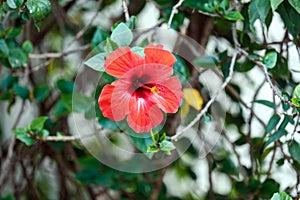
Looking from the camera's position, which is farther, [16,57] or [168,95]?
[16,57]

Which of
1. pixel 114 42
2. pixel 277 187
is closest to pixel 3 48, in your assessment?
pixel 114 42

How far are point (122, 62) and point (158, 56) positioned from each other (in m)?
0.04

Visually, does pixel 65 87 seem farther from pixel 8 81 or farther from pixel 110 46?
pixel 110 46

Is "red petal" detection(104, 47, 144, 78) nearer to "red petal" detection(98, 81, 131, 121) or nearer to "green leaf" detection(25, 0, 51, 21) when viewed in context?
"red petal" detection(98, 81, 131, 121)

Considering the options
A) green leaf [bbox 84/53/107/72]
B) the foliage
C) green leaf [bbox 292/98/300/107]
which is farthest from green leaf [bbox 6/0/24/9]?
green leaf [bbox 292/98/300/107]

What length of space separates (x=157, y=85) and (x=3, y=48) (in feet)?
1.13

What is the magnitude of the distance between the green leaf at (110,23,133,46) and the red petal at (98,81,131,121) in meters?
0.05

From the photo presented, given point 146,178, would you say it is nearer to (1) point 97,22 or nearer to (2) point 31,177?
(2) point 31,177

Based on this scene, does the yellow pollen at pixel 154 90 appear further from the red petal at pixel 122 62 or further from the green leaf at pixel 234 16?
the green leaf at pixel 234 16

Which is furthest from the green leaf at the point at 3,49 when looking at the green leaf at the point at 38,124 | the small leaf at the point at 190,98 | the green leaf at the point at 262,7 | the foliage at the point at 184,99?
A: the green leaf at the point at 262,7

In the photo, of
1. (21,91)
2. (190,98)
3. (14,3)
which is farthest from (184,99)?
(21,91)

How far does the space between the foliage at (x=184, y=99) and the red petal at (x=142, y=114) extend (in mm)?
34

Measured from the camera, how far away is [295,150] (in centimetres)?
77

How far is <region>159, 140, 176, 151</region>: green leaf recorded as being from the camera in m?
0.63
